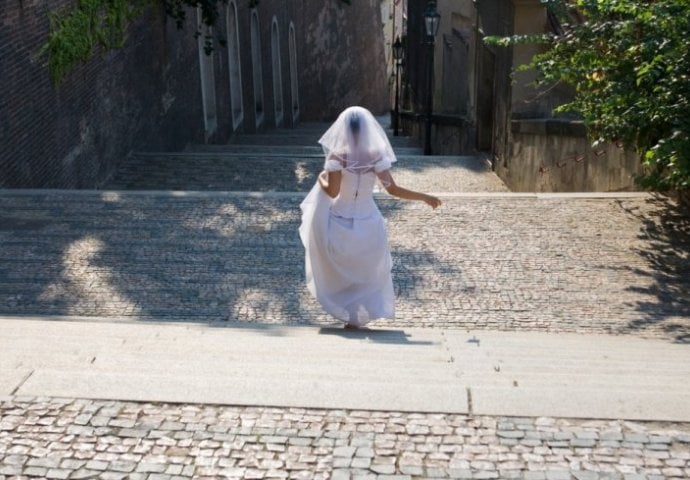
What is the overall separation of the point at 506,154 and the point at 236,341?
28.6ft

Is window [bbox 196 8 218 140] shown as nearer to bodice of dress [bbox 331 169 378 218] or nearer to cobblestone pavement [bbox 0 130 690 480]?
cobblestone pavement [bbox 0 130 690 480]

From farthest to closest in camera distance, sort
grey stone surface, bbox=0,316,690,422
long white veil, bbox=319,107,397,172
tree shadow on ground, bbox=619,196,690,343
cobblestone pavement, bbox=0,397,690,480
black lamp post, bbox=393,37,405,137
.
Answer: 1. black lamp post, bbox=393,37,405,137
2. tree shadow on ground, bbox=619,196,690,343
3. long white veil, bbox=319,107,397,172
4. grey stone surface, bbox=0,316,690,422
5. cobblestone pavement, bbox=0,397,690,480

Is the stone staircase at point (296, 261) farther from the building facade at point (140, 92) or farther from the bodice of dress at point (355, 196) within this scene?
the building facade at point (140, 92)

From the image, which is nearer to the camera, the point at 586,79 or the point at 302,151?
the point at 586,79

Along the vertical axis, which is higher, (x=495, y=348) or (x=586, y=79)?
(x=586, y=79)

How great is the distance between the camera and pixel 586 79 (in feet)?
24.5

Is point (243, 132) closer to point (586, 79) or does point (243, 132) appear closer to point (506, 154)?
point (506, 154)

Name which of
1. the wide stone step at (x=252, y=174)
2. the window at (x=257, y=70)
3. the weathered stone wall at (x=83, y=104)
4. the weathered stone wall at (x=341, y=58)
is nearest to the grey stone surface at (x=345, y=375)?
the weathered stone wall at (x=83, y=104)

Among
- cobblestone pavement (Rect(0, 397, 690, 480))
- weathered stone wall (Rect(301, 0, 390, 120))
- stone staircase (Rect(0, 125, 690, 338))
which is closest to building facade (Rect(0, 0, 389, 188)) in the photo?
stone staircase (Rect(0, 125, 690, 338))

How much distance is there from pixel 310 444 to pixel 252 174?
32.1 feet

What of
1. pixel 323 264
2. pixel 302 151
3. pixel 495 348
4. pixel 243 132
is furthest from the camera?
pixel 243 132

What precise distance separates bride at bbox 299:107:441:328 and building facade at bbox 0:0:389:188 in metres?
5.63

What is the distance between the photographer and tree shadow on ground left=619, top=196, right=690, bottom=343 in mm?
5914

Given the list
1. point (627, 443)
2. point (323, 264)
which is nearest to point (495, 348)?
point (323, 264)
